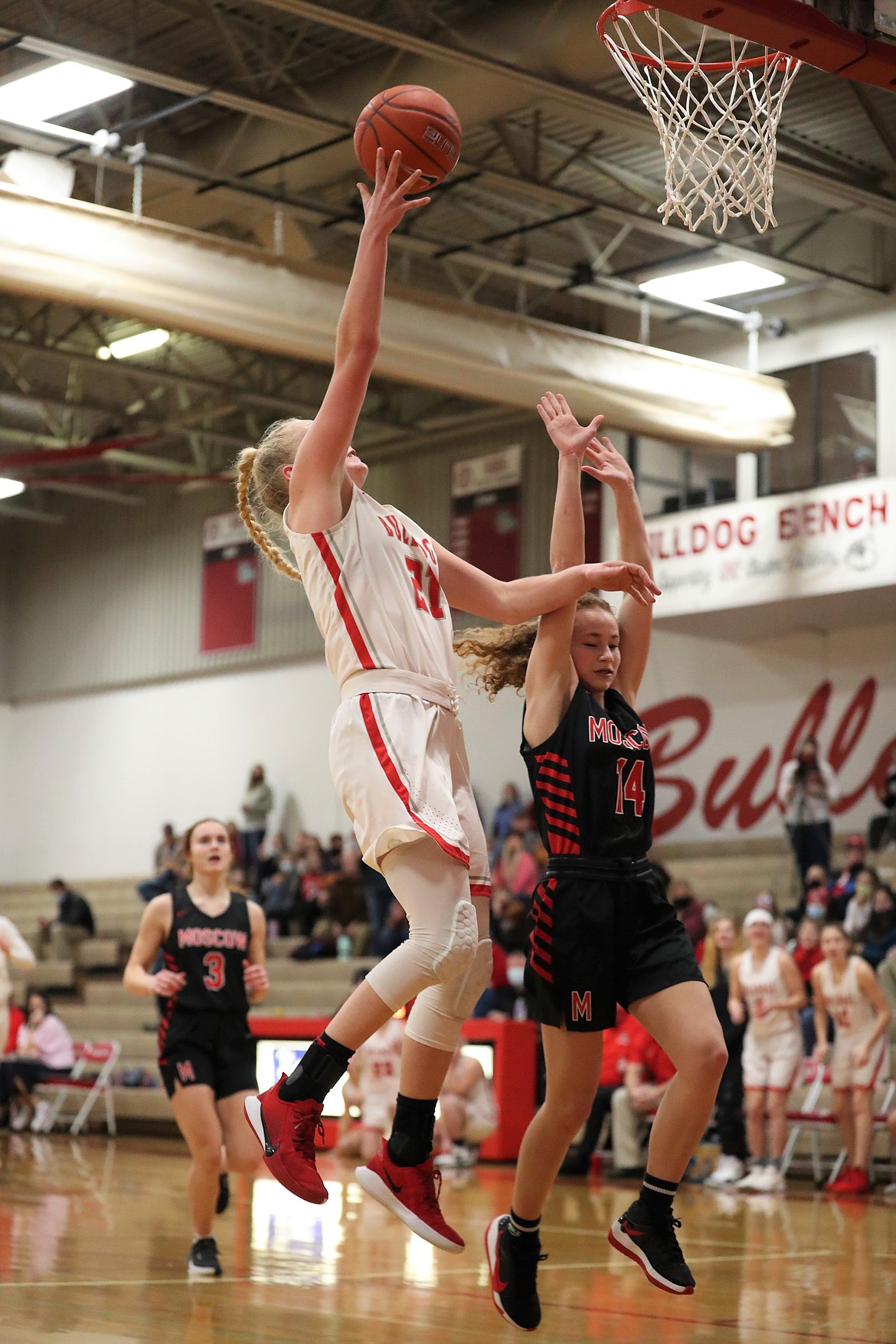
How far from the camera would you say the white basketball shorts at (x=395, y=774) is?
13.1ft

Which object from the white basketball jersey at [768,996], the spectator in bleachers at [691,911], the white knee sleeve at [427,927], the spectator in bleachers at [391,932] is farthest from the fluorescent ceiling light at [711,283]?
the white knee sleeve at [427,927]

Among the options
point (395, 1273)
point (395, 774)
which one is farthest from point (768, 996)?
point (395, 774)

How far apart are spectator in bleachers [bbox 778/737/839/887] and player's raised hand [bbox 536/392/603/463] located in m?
11.8

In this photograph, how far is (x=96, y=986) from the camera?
20422 mm

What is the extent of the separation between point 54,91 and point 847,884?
385 inches

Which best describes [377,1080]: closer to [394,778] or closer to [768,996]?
[768,996]

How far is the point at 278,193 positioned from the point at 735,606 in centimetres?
621

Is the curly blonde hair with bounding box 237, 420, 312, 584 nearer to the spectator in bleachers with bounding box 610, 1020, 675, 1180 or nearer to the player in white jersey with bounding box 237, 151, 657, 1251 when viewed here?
the player in white jersey with bounding box 237, 151, 657, 1251

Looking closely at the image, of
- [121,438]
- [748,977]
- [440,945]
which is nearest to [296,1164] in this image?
[440,945]

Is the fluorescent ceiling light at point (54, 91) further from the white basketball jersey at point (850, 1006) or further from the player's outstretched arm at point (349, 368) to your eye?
the player's outstretched arm at point (349, 368)

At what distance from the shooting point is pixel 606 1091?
12.6 meters

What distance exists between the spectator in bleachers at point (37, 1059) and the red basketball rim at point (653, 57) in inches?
503

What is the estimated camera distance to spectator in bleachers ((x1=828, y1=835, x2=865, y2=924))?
1462 centimetres

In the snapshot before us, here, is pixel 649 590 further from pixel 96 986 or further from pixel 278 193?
pixel 96 986
